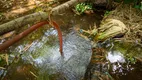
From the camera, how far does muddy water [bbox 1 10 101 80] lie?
280 cm

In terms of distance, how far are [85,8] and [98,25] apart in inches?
31.5

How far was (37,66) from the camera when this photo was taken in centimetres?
297

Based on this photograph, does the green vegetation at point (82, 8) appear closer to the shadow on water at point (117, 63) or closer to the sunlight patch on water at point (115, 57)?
the shadow on water at point (117, 63)

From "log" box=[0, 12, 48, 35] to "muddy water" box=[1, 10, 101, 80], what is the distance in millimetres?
1030

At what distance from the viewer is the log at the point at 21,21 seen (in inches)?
73.2

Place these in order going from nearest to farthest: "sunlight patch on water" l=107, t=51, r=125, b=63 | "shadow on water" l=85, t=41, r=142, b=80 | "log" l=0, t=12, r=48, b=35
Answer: "log" l=0, t=12, r=48, b=35, "shadow on water" l=85, t=41, r=142, b=80, "sunlight patch on water" l=107, t=51, r=125, b=63

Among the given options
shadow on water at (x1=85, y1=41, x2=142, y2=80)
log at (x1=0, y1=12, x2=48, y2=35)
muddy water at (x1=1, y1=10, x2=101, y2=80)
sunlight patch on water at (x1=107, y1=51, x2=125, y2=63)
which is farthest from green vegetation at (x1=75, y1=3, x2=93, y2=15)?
log at (x1=0, y1=12, x2=48, y2=35)

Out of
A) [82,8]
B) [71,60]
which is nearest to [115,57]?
[71,60]

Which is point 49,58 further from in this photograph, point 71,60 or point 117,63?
point 117,63

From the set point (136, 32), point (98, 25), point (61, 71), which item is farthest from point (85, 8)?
point (61, 71)

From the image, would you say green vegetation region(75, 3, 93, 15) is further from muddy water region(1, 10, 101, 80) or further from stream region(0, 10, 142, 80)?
stream region(0, 10, 142, 80)

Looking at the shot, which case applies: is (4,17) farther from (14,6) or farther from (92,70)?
(92,70)

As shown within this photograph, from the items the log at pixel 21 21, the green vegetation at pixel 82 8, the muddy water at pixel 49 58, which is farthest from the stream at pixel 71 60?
the green vegetation at pixel 82 8

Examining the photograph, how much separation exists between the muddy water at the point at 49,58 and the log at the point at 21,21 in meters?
1.03
